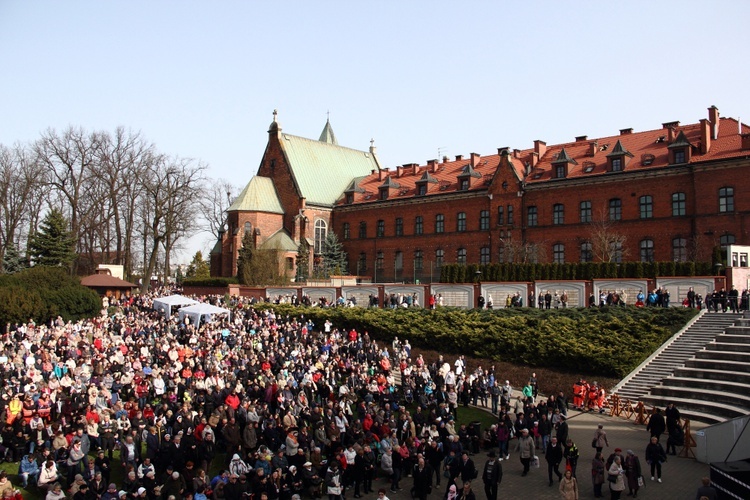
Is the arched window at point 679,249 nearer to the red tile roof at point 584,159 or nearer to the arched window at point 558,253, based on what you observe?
the red tile roof at point 584,159

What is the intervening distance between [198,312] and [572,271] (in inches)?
826

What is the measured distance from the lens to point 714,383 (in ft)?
72.4

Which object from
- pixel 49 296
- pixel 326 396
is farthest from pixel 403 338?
pixel 49 296

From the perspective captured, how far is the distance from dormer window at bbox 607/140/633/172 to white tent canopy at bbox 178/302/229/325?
28.6m

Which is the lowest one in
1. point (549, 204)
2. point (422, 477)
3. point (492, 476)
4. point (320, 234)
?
point (422, 477)

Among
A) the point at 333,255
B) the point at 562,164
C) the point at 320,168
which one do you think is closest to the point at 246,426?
the point at 562,164

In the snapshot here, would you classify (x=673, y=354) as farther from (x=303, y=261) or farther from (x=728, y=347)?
(x=303, y=261)

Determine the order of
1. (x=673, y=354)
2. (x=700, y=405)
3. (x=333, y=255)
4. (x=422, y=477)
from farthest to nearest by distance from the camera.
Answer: (x=333, y=255), (x=673, y=354), (x=700, y=405), (x=422, y=477)

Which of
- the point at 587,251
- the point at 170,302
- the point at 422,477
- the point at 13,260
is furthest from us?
the point at 13,260

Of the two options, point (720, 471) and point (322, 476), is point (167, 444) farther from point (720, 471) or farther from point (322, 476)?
point (720, 471)

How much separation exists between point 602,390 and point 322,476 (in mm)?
11984

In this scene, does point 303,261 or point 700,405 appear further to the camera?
point 303,261

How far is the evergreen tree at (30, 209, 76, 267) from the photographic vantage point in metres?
46.8

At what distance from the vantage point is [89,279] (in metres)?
41.5
